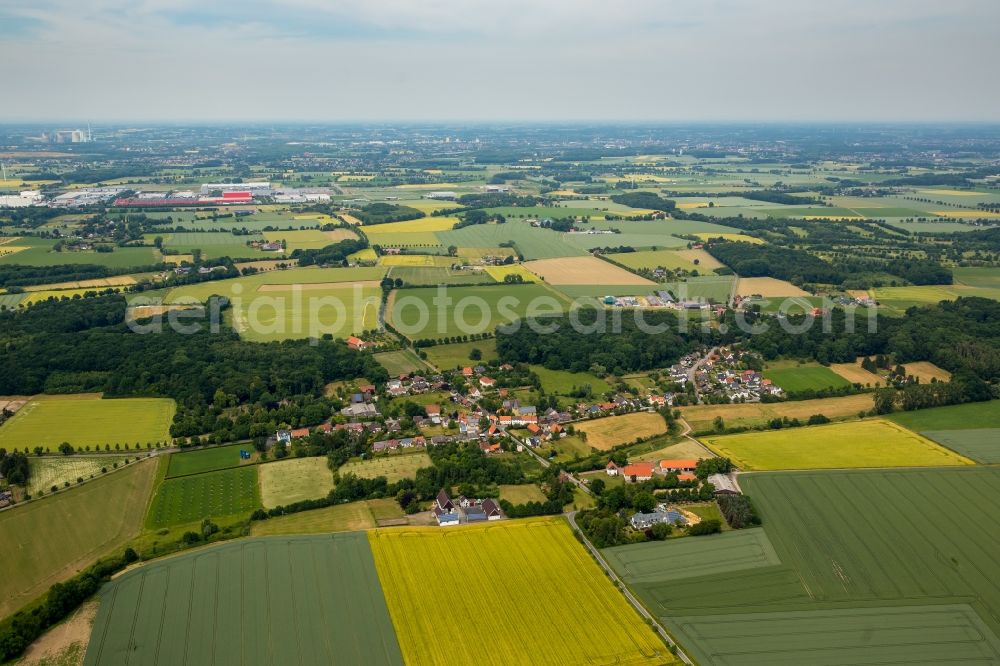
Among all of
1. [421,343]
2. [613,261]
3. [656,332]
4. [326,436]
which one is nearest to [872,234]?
[613,261]

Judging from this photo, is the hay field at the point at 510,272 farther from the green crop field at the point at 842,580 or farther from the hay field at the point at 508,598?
the hay field at the point at 508,598

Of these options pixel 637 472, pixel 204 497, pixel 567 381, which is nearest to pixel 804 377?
pixel 567 381

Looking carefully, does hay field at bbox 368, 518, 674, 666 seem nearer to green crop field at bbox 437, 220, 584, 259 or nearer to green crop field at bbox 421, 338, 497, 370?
green crop field at bbox 421, 338, 497, 370

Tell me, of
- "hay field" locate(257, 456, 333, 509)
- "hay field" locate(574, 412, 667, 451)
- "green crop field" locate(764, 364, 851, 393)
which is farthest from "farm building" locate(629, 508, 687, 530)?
"green crop field" locate(764, 364, 851, 393)

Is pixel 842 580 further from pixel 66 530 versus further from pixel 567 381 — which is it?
pixel 66 530

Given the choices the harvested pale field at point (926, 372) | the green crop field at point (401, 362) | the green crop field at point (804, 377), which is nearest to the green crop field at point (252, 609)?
the green crop field at point (401, 362)

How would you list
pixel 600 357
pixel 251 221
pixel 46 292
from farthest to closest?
pixel 251 221 < pixel 46 292 < pixel 600 357

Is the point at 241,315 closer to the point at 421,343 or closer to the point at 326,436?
the point at 421,343
